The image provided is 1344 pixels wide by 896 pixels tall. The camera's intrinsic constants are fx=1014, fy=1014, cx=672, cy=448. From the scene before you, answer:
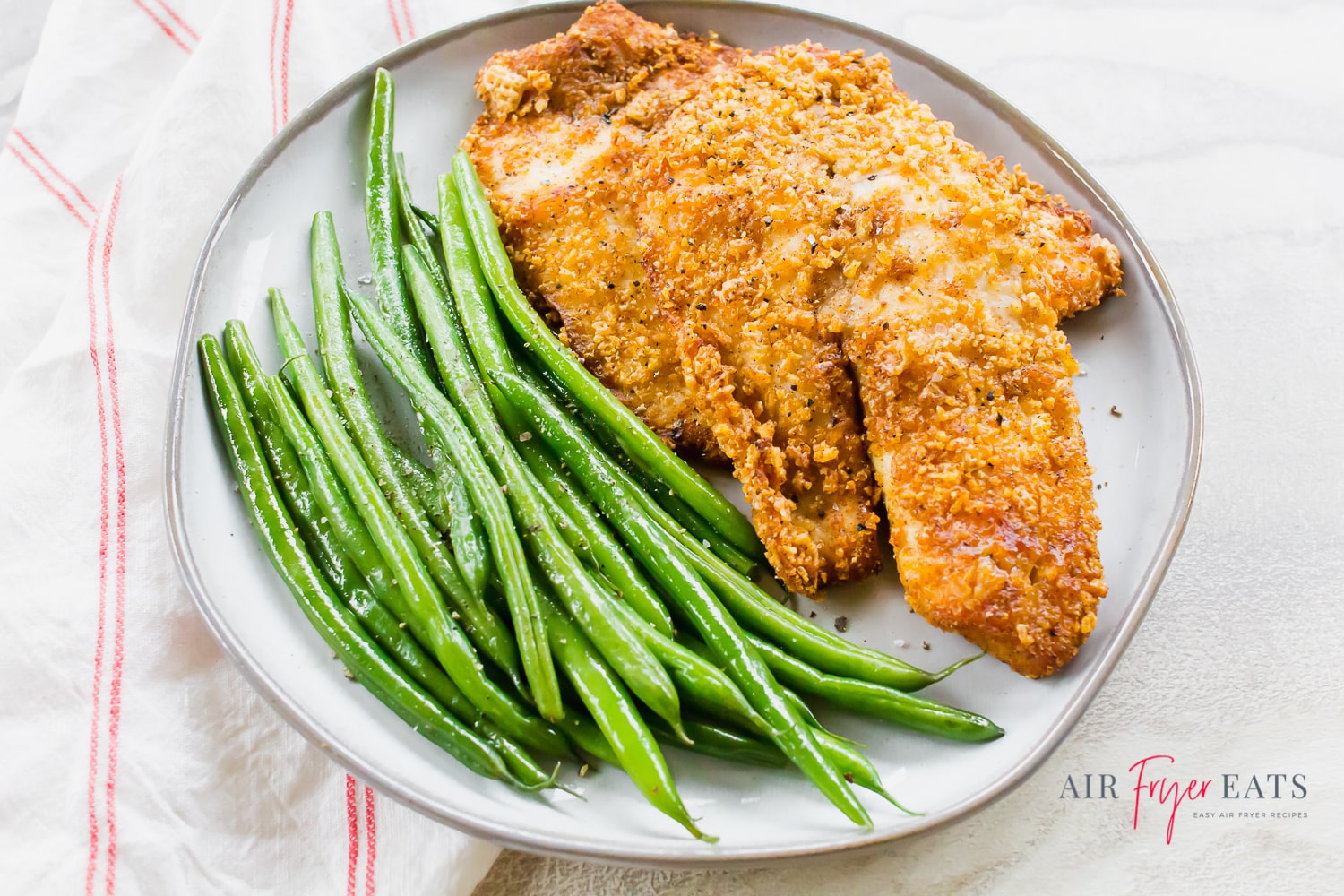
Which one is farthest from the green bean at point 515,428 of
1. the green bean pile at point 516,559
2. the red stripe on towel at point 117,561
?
the red stripe on towel at point 117,561

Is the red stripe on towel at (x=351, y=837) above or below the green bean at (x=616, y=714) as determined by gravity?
below

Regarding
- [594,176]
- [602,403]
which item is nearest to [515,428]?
[602,403]

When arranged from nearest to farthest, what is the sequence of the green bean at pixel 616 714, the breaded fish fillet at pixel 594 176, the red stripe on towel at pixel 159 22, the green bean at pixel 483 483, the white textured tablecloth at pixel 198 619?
1. the green bean at pixel 616 714
2. the green bean at pixel 483 483
3. the white textured tablecloth at pixel 198 619
4. the breaded fish fillet at pixel 594 176
5. the red stripe on towel at pixel 159 22

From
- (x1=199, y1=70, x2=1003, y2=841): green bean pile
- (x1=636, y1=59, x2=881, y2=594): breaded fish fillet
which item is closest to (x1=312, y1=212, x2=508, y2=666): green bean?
(x1=199, y1=70, x2=1003, y2=841): green bean pile

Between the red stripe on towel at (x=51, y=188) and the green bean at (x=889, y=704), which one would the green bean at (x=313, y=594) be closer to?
the green bean at (x=889, y=704)

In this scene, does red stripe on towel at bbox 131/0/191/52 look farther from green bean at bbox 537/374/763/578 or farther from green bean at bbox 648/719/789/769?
green bean at bbox 648/719/789/769

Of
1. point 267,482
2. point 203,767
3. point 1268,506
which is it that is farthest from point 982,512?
point 203,767

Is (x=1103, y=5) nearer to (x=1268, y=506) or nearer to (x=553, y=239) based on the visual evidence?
(x=1268, y=506)
